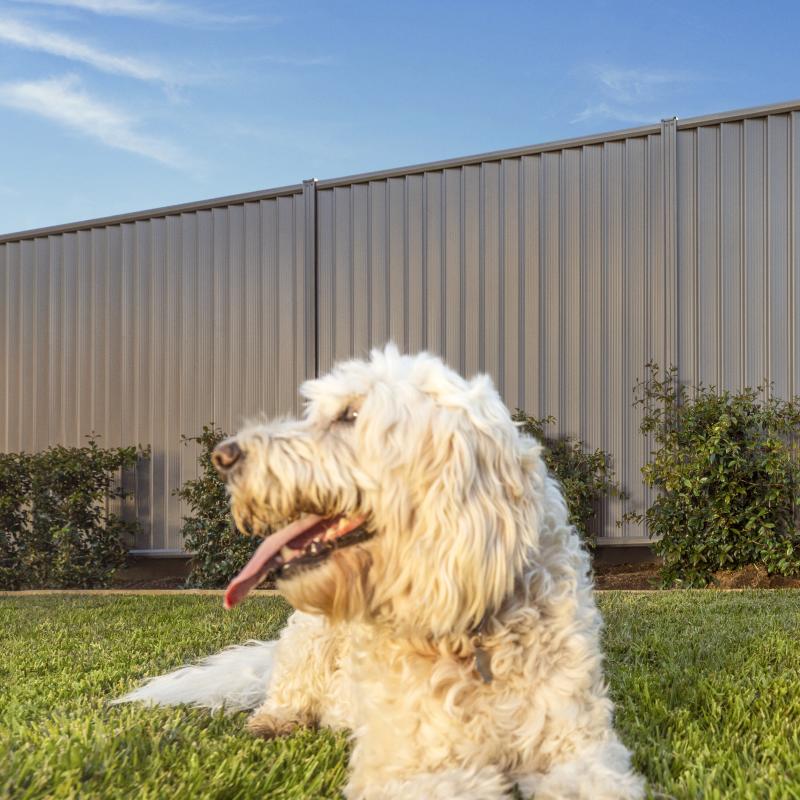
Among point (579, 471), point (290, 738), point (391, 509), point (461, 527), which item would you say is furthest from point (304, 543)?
point (579, 471)

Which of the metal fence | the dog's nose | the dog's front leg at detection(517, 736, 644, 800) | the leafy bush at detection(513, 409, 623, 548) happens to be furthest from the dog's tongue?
the metal fence

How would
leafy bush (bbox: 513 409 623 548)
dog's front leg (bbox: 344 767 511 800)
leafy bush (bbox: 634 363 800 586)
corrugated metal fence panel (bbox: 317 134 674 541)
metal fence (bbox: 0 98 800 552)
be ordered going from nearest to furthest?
dog's front leg (bbox: 344 767 511 800) → leafy bush (bbox: 634 363 800 586) → leafy bush (bbox: 513 409 623 548) → metal fence (bbox: 0 98 800 552) → corrugated metal fence panel (bbox: 317 134 674 541)

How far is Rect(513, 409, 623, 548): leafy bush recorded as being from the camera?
276 inches

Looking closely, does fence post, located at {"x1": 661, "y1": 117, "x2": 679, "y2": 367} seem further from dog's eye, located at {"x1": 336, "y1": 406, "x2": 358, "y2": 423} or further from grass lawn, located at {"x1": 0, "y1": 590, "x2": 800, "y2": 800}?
dog's eye, located at {"x1": 336, "y1": 406, "x2": 358, "y2": 423}

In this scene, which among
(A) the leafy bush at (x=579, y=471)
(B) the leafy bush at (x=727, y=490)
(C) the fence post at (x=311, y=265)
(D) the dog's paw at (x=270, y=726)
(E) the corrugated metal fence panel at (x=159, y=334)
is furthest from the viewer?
(E) the corrugated metal fence panel at (x=159, y=334)

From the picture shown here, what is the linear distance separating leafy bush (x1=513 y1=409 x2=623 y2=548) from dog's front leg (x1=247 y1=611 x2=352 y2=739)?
4480 mm

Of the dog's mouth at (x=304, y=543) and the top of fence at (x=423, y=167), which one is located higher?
the top of fence at (x=423, y=167)

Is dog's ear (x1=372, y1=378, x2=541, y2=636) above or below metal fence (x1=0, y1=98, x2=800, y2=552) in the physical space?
below

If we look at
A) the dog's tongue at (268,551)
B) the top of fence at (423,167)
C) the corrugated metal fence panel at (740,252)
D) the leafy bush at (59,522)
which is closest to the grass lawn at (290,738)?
the dog's tongue at (268,551)

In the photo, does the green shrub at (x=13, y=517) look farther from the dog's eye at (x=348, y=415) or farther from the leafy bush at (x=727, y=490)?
the dog's eye at (x=348, y=415)

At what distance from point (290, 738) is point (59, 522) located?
652 centimetres

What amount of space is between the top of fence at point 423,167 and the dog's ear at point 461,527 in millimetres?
6289

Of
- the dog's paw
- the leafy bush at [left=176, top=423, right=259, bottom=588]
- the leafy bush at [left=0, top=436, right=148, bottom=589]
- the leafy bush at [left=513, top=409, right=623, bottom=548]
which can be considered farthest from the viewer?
the leafy bush at [left=0, top=436, right=148, bottom=589]

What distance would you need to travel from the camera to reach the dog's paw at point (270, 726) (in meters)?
2.55
